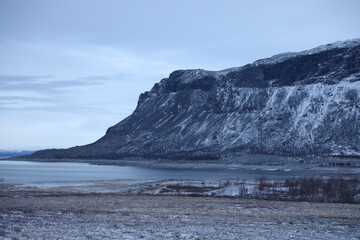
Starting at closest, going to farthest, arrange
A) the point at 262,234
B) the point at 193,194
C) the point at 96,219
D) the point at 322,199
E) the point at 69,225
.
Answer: the point at 262,234 → the point at 69,225 → the point at 96,219 → the point at 322,199 → the point at 193,194

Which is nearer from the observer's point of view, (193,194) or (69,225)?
(69,225)

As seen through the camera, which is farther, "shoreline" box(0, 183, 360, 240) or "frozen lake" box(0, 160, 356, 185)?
"frozen lake" box(0, 160, 356, 185)

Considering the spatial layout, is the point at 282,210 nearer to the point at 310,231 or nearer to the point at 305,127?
the point at 310,231

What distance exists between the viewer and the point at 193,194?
154 feet

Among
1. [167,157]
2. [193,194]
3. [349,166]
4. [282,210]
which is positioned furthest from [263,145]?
[282,210]

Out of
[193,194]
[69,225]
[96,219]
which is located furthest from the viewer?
[193,194]

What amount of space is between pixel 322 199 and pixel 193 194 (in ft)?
44.6

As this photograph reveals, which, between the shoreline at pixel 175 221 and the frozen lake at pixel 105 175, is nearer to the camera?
the shoreline at pixel 175 221

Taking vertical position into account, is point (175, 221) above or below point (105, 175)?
above

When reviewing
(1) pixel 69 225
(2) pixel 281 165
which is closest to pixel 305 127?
(2) pixel 281 165

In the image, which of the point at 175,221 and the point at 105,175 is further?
the point at 105,175

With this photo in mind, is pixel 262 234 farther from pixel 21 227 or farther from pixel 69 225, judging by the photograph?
pixel 21 227

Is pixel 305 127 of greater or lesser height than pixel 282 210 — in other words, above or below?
above

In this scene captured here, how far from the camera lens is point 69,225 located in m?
22.9
